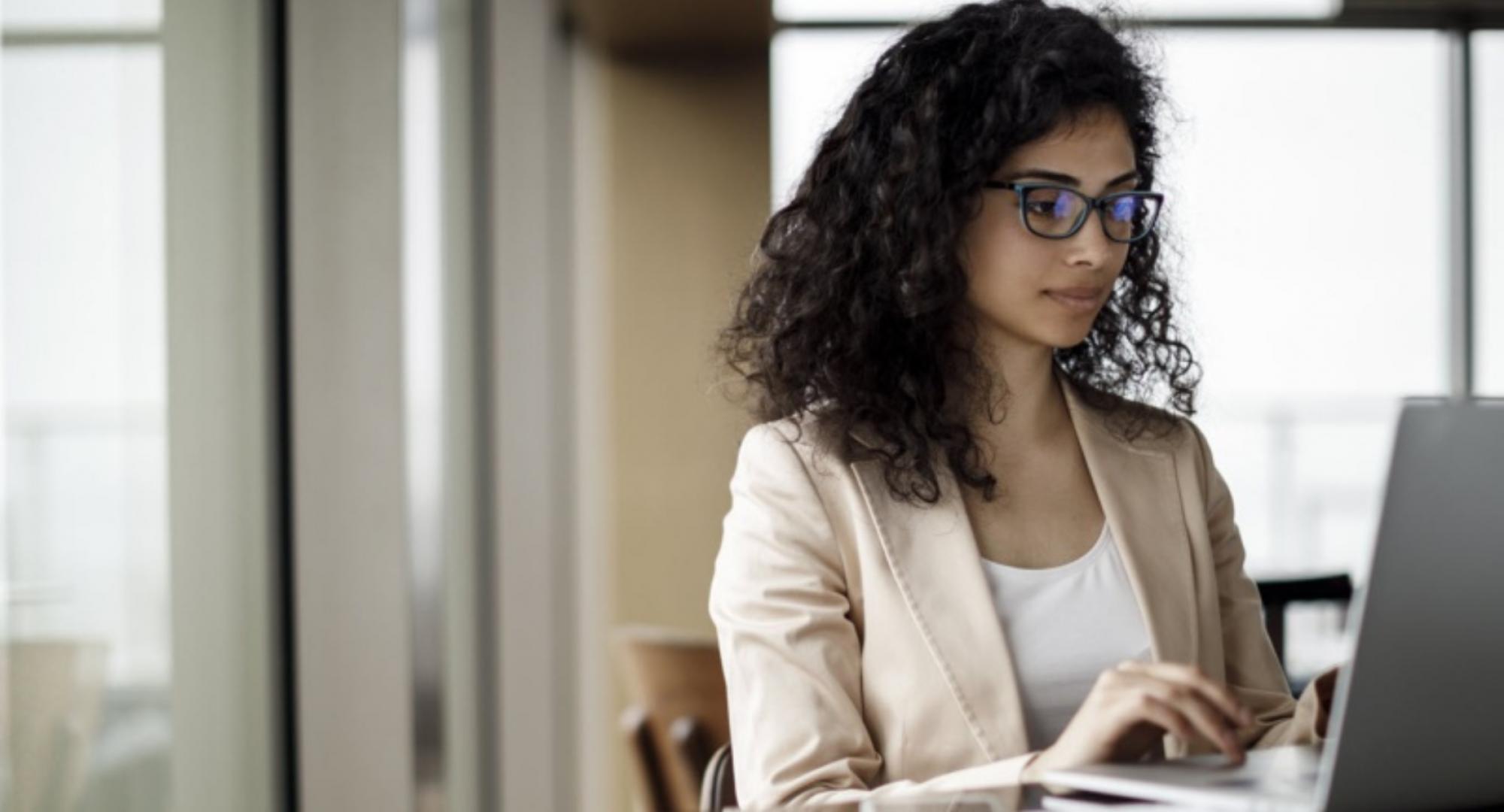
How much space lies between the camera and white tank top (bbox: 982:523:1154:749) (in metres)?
1.57

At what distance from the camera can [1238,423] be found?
5621mm

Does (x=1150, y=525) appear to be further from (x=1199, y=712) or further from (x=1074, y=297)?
(x=1199, y=712)

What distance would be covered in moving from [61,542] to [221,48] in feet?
2.73

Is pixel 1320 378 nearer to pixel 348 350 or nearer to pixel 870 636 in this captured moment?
pixel 348 350

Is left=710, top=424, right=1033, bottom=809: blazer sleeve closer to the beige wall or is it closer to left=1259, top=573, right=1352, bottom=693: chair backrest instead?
left=1259, top=573, right=1352, bottom=693: chair backrest

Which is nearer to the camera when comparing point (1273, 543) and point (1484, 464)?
point (1484, 464)

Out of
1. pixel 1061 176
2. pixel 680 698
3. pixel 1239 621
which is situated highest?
pixel 1061 176

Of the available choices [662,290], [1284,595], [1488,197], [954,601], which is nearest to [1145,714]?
[954,601]

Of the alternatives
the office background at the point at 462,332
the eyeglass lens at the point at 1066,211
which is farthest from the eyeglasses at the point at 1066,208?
the office background at the point at 462,332

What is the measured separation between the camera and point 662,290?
460 centimetres

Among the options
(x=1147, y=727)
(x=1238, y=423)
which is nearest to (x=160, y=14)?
(x=1147, y=727)

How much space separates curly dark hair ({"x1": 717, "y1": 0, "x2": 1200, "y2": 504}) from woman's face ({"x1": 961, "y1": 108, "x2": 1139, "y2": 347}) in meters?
0.02

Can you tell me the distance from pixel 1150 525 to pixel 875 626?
0.37 metres

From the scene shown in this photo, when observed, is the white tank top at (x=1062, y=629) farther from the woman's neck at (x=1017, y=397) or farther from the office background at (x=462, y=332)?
the office background at (x=462, y=332)
